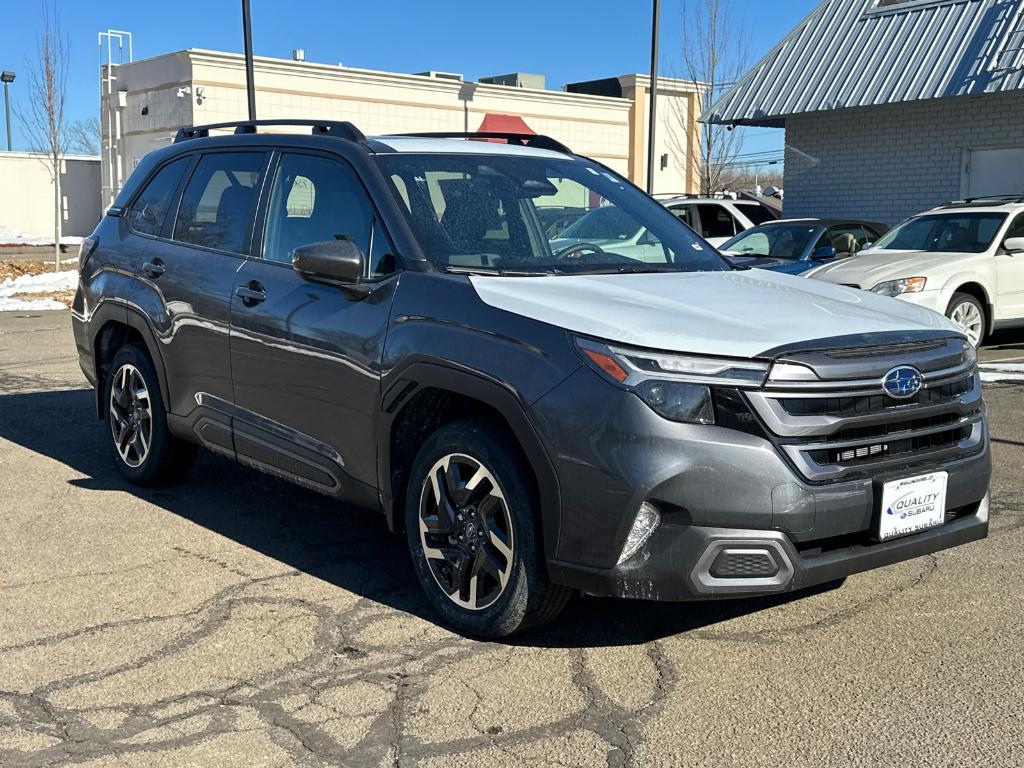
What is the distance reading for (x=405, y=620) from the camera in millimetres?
4461

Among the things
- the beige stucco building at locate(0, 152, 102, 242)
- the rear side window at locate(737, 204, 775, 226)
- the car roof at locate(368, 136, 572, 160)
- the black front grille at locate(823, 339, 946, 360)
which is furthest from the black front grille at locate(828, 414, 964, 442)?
the beige stucco building at locate(0, 152, 102, 242)

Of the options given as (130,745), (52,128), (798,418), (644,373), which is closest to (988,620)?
(798,418)

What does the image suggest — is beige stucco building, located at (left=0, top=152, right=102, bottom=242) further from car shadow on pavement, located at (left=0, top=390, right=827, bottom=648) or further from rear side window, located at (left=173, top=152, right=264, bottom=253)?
rear side window, located at (left=173, top=152, right=264, bottom=253)

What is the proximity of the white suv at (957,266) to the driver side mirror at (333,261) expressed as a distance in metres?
7.71

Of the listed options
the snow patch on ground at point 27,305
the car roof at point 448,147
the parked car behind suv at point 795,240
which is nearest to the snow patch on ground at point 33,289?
the snow patch on ground at point 27,305

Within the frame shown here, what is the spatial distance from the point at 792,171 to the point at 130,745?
716 inches

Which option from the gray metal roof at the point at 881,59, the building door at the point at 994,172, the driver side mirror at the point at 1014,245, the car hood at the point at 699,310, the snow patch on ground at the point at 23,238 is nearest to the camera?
the car hood at the point at 699,310

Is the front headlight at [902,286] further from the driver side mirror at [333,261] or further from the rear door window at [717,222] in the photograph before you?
the driver side mirror at [333,261]

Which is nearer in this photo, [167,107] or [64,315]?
[64,315]

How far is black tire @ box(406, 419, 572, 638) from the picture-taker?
396 centimetres

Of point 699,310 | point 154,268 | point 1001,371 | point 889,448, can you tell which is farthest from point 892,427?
point 1001,371

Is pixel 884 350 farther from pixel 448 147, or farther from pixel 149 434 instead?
pixel 149 434

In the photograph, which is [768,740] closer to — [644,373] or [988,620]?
[644,373]

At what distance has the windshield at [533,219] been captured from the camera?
465cm
